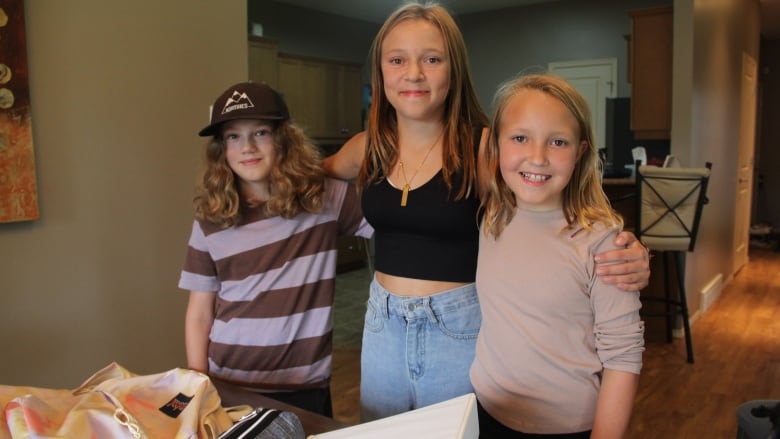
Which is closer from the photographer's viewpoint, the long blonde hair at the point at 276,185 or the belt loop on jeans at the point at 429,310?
the belt loop on jeans at the point at 429,310

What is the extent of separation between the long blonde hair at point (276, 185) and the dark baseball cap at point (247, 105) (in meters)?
0.06

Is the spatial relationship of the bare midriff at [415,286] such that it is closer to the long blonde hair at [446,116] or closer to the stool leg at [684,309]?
the long blonde hair at [446,116]

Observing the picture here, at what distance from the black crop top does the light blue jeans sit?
0.05 metres

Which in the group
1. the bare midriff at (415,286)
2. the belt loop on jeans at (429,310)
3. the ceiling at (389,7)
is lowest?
the belt loop on jeans at (429,310)

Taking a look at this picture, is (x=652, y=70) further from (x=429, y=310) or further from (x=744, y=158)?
(x=429, y=310)

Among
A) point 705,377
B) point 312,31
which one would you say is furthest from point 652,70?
point 312,31

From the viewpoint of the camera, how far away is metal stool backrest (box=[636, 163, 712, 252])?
3.61 m

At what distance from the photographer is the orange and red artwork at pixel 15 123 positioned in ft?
6.45

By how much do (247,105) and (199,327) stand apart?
0.58 meters

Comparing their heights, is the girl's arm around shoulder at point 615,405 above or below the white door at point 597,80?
below

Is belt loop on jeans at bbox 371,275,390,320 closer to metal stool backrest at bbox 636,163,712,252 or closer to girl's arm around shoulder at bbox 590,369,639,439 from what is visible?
girl's arm around shoulder at bbox 590,369,639,439

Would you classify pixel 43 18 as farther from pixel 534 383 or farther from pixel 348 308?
pixel 348 308

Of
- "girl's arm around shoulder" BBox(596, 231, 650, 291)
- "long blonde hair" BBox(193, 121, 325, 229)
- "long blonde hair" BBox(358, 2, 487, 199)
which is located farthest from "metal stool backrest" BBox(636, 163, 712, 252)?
"girl's arm around shoulder" BBox(596, 231, 650, 291)

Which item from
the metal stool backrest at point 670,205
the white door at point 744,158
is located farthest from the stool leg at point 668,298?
the white door at point 744,158
